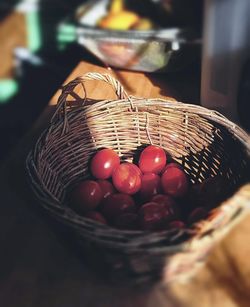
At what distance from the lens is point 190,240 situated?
1.71ft

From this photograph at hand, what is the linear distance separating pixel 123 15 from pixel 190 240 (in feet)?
2.25

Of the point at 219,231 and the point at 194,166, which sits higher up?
the point at 219,231

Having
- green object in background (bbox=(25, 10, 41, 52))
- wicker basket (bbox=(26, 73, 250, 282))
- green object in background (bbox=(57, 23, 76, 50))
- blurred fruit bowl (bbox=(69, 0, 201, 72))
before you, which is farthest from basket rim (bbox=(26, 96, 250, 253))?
green object in background (bbox=(25, 10, 41, 52))

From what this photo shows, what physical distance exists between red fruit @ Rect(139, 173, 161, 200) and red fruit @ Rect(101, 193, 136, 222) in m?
0.04

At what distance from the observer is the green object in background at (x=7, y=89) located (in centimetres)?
181

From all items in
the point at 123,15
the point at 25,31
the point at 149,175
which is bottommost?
the point at 25,31

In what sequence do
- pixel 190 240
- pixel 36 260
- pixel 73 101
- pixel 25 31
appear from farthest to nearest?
pixel 25 31, pixel 73 101, pixel 36 260, pixel 190 240

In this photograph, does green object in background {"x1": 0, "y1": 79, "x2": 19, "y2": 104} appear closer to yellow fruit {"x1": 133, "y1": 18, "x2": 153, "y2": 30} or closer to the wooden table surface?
yellow fruit {"x1": 133, "y1": 18, "x2": 153, "y2": 30}

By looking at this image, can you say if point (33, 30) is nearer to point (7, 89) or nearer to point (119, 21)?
point (7, 89)

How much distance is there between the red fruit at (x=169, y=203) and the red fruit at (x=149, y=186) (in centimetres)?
4

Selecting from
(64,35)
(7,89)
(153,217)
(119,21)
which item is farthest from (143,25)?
(7,89)

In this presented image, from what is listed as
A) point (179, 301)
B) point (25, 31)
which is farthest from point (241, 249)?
point (25, 31)

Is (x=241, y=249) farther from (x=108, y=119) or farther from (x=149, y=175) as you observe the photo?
(x=108, y=119)

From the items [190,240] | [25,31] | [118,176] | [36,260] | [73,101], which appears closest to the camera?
[190,240]
